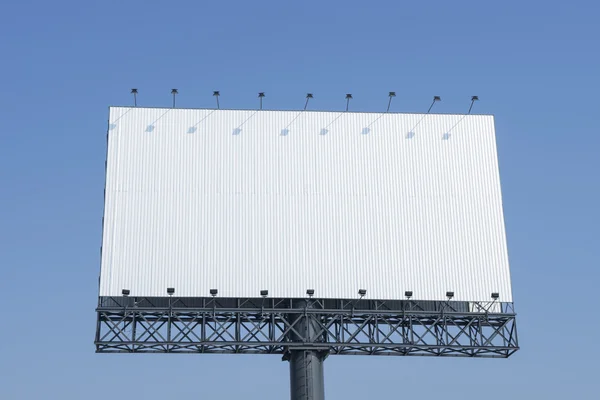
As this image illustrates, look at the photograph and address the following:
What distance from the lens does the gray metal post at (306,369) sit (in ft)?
161

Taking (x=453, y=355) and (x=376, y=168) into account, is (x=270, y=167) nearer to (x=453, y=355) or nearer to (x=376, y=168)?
(x=376, y=168)

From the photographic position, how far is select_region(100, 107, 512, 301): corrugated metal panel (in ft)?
168

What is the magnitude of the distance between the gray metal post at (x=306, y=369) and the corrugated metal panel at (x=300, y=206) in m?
1.92

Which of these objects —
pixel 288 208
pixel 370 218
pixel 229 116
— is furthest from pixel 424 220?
pixel 229 116

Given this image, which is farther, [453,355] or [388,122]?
[388,122]

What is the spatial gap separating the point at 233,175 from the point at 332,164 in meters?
5.28

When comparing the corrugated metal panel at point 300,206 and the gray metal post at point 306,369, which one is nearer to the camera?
the gray metal post at point 306,369

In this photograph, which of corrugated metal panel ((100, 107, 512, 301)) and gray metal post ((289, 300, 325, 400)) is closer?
gray metal post ((289, 300, 325, 400))

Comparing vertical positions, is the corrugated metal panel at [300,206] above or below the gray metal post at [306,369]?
above

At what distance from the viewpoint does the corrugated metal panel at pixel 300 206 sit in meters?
51.2

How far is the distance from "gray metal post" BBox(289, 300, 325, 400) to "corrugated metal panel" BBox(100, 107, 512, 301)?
75.5 inches

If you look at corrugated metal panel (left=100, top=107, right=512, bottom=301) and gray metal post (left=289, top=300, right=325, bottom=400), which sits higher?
corrugated metal panel (left=100, top=107, right=512, bottom=301)

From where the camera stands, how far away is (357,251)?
172 feet

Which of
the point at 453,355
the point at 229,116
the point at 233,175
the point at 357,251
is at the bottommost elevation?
the point at 453,355
